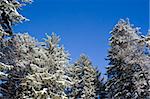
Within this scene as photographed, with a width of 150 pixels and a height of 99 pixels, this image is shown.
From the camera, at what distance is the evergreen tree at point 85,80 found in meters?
50.3

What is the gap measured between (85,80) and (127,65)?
40.9 ft

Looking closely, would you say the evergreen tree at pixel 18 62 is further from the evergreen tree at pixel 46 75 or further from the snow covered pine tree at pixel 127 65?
the snow covered pine tree at pixel 127 65

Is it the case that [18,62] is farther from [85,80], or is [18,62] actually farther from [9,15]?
[85,80]

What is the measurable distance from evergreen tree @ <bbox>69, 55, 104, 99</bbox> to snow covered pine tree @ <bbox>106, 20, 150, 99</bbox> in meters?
7.58

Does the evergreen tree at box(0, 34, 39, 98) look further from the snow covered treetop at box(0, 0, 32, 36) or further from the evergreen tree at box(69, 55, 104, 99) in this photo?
the evergreen tree at box(69, 55, 104, 99)

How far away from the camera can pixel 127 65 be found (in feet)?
129

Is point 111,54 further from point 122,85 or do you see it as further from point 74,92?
point 74,92

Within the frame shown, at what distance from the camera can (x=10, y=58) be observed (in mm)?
24859

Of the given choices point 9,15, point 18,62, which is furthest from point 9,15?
point 18,62

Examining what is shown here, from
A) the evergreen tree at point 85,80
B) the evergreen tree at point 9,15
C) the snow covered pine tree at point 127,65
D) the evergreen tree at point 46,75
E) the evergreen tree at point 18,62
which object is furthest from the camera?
the evergreen tree at point 85,80

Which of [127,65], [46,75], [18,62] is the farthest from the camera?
[127,65]

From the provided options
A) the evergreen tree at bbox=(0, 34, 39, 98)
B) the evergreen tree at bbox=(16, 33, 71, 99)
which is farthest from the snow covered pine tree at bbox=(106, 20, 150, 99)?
the evergreen tree at bbox=(0, 34, 39, 98)

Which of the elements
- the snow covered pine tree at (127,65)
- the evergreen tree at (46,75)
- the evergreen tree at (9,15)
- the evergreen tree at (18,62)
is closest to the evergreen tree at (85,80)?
the snow covered pine tree at (127,65)

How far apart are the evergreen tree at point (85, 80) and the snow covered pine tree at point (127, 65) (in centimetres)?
758
